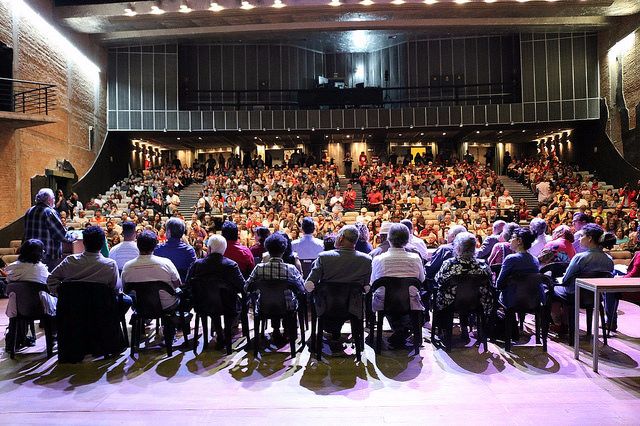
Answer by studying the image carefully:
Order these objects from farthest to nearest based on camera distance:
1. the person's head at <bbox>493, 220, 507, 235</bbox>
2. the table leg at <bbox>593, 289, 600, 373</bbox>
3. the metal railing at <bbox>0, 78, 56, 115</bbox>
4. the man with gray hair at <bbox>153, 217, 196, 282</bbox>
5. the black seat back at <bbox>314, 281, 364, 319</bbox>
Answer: the metal railing at <bbox>0, 78, 56, 115</bbox> < the person's head at <bbox>493, 220, 507, 235</bbox> < the man with gray hair at <bbox>153, 217, 196, 282</bbox> < the black seat back at <bbox>314, 281, 364, 319</bbox> < the table leg at <bbox>593, 289, 600, 373</bbox>

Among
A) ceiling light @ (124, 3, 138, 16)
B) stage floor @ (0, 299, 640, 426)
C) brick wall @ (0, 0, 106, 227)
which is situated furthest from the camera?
ceiling light @ (124, 3, 138, 16)

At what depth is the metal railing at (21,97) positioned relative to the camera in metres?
12.1

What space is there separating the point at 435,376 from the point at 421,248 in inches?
74.2

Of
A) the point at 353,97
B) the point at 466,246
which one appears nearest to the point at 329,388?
the point at 466,246

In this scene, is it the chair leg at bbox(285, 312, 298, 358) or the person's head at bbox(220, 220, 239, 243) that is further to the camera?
the person's head at bbox(220, 220, 239, 243)

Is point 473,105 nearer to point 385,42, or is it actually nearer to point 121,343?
point 385,42

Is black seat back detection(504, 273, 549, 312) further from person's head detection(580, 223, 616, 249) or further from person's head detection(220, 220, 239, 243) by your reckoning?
person's head detection(220, 220, 239, 243)

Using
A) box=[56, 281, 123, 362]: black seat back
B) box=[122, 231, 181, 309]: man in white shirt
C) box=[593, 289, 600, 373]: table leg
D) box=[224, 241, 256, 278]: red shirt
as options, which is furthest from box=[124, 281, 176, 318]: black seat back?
box=[593, 289, 600, 373]: table leg

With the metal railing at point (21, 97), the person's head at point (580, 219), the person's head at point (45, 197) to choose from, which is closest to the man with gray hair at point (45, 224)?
the person's head at point (45, 197)

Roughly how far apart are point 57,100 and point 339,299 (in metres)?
13.7

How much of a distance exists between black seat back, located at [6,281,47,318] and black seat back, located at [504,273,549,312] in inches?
158

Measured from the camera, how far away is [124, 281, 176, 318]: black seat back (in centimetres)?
441

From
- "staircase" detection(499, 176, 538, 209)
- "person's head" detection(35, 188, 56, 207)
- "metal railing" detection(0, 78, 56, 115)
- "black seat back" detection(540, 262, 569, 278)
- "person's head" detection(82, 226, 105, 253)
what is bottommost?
"black seat back" detection(540, 262, 569, 278)

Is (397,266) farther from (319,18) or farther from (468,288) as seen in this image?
(319,18)
